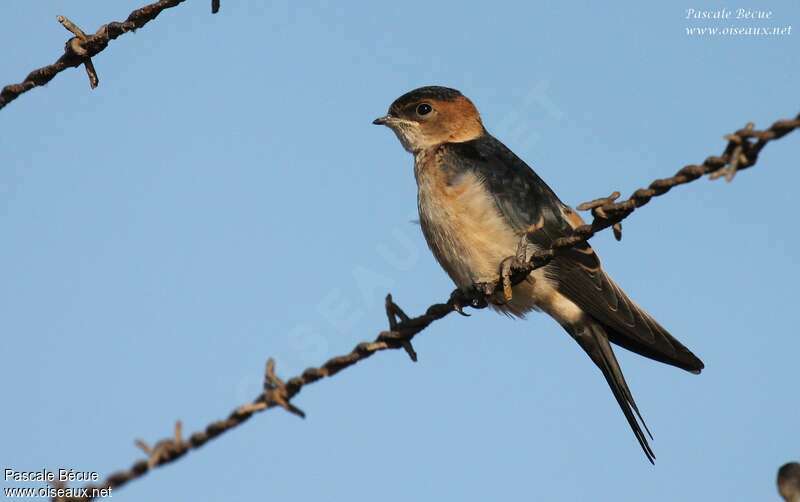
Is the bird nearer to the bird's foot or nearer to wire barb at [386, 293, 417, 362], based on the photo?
the bird's foot

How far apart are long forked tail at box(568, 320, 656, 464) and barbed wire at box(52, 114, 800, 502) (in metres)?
1.89

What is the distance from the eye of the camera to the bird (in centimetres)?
518

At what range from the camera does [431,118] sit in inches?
257

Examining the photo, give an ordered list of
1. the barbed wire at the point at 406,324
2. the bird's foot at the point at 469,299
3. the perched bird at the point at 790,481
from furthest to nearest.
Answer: the bird's foot at the point at 469,299, the barbed wire at the point at 406,324, the perched bird at the point at 790,481

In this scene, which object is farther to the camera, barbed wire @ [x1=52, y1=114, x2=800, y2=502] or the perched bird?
barbed wire @ [x1=52, y1=114, x2=800, y2=502]

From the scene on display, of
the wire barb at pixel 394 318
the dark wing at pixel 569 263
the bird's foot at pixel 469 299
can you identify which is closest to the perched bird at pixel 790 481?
the wire barb at pixel 394 318

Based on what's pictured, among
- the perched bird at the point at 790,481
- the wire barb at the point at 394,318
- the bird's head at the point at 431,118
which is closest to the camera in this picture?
the perched bird at the point at 790,481

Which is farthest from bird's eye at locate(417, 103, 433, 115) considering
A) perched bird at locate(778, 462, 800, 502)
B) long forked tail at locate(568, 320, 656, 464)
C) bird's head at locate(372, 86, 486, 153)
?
perched bird at locate(778, 462, 800, 502)

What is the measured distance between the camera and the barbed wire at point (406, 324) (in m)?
2.70

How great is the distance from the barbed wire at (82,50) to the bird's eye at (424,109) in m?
3.05

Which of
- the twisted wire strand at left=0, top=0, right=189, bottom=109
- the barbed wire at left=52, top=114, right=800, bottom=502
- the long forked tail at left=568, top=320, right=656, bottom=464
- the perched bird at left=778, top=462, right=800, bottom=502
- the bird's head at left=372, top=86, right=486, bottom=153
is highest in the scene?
the bird's head at left=372, top=86, right=486, bottom=153

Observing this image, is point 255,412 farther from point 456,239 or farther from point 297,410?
point 456,239

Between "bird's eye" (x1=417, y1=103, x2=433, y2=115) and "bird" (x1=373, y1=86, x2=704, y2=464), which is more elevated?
"bird's eye" (x1=417, y1=103, x2=433, y2=115)

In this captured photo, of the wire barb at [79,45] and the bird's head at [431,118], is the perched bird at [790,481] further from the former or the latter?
the bird's head at [431,118]
